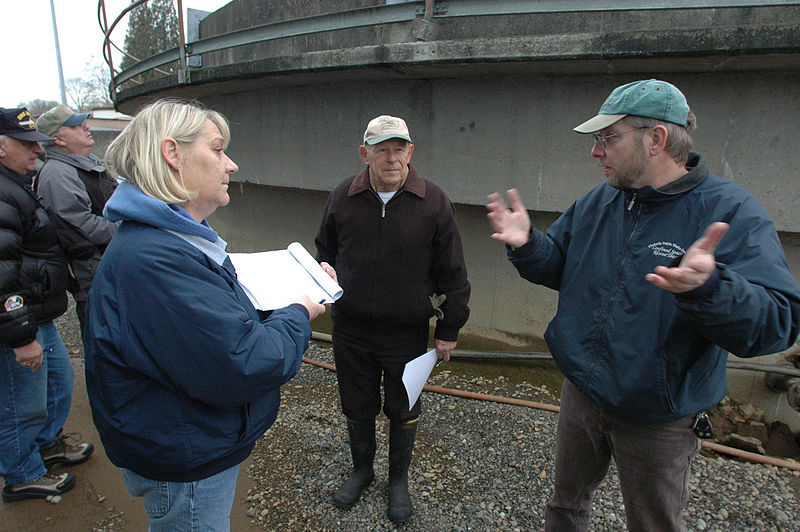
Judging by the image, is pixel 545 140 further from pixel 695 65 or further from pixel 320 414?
pixel 320 414

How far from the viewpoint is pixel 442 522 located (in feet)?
8.55

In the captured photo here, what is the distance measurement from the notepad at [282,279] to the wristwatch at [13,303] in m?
1.29

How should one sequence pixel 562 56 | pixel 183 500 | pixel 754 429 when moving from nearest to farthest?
pixel 183 500 → pixel 562 56 → pixel 754 429

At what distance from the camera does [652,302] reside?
168 cm

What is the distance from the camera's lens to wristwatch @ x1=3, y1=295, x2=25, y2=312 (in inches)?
89.9

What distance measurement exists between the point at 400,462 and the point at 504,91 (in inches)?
116

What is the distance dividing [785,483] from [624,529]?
1271 mm

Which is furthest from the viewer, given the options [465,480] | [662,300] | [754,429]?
[754,429]

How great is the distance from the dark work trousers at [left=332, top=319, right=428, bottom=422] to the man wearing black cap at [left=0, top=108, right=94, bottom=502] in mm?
1604

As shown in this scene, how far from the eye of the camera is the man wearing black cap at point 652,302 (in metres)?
1.50

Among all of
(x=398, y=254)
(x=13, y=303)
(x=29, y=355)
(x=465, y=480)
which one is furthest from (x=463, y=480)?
(x=13, y=303)

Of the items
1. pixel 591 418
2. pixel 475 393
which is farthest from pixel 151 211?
A: pixel 475 393

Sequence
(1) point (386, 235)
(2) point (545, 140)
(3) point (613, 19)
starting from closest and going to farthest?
(1) point (386, 235) → (3) point (613, 19) → (2) point (545, 140)

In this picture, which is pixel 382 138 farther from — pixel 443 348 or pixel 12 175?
pixel 12 175
